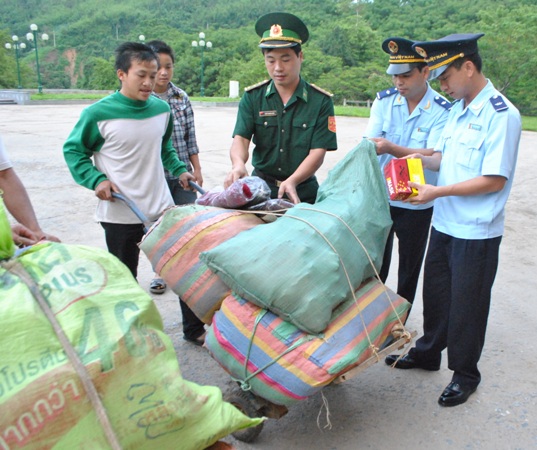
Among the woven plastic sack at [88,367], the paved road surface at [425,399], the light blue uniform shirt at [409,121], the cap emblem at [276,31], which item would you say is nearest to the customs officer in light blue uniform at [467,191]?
the paved road surface at [425,399]

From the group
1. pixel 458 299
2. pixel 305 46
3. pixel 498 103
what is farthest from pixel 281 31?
pixel 305 46

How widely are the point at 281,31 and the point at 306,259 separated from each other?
4.35 feet

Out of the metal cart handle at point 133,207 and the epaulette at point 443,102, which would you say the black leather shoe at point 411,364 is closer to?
the epaulette at point 443,102

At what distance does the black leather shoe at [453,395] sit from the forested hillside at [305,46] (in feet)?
86.3

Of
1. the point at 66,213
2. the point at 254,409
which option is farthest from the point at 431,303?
the point at 66,213

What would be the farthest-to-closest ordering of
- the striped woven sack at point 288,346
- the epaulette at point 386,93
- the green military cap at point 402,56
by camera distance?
the epaulette at point 386,93 < the green military cap at point 402,56 < the striped woven sack at point 288,346

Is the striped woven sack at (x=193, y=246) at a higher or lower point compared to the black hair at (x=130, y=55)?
lower

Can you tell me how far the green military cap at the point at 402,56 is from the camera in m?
2.88

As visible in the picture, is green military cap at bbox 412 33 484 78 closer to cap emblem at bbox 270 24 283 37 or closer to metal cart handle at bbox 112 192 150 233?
cap emblem at bbox 270 24 283 37

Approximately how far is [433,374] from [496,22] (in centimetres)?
2883

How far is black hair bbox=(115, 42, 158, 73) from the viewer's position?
2.76 metres

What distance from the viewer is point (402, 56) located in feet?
9.55

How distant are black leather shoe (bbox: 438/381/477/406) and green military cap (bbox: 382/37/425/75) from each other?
1642mm

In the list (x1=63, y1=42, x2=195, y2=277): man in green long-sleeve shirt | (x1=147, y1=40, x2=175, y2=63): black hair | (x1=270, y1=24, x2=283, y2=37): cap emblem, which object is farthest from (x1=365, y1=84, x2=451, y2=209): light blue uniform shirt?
(x1=147, y1=40, x2=175, y2=63): black hair
